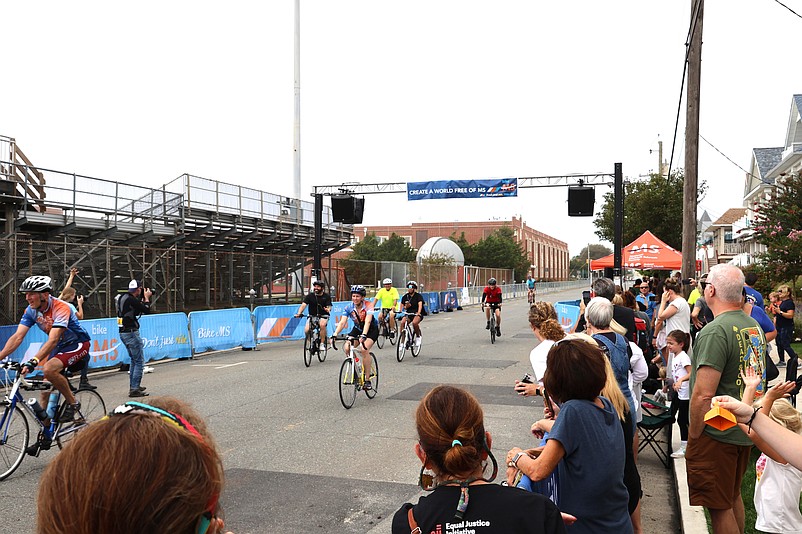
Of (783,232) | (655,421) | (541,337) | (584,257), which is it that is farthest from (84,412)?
(584,257)

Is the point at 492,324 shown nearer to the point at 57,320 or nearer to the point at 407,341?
the point at 407,341

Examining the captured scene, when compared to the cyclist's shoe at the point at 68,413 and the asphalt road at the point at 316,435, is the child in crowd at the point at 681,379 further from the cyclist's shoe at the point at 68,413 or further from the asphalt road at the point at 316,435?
the cyclist's shoe at the point at 68,413

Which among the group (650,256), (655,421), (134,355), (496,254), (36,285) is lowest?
(655,421)

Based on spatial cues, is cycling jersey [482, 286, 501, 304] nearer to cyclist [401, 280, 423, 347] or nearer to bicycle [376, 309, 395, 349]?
bicycle [376, 309, 395, 349]

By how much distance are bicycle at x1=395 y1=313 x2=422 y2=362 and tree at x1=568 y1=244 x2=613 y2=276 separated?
139714 millimetres

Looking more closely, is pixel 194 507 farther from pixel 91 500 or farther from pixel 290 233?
pixel 290 233

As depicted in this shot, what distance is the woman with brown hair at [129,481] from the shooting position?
1.23 metres

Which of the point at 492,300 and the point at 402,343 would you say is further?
the point at 492,300

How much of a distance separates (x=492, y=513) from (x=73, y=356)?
6.57 meters

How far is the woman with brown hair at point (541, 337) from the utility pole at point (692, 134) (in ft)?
30.6

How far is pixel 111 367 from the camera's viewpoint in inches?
556

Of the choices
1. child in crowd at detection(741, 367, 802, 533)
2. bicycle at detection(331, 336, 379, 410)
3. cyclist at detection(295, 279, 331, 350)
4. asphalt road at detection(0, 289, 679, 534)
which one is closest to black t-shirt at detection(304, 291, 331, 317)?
cyclist at detection(295, 279, 331, 350)

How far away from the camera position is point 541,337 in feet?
18.6

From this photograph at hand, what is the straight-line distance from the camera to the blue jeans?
10.8 m
